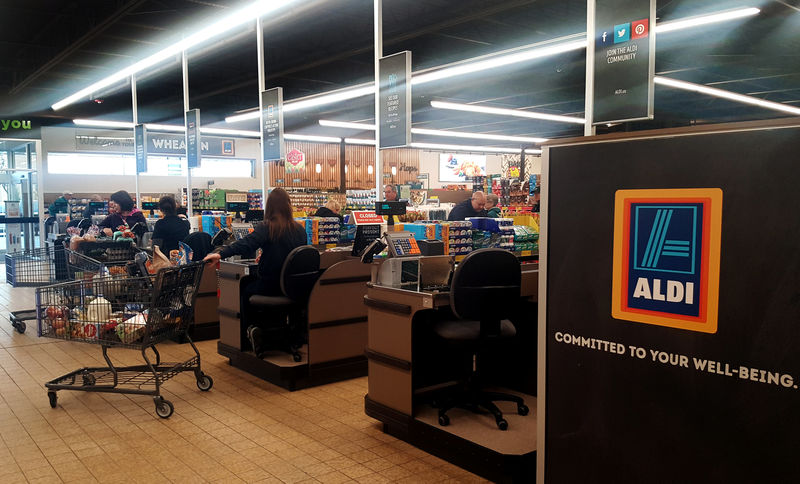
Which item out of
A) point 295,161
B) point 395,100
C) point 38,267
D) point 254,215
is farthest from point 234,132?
point 395,100

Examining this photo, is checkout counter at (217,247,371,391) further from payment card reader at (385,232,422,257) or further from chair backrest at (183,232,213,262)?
chair backrest at (183,232,213,262)

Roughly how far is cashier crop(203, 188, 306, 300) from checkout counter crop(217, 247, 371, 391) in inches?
11.7

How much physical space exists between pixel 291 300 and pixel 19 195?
1501 cm

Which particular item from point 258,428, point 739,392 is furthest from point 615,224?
point 258,428

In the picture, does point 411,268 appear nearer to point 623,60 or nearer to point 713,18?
point 623,60

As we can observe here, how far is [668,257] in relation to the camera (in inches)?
71.4

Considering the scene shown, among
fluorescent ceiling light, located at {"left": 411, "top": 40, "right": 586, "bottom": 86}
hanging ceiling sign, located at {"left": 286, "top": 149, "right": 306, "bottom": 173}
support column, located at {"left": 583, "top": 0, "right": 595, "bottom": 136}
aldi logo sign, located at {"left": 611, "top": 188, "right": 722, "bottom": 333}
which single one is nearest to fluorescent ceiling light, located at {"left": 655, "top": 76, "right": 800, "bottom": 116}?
fluorescent ceiling light, located at {"left": 411, "top": 40, "right": 586, "bottom": 86}

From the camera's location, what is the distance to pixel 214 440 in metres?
3.90

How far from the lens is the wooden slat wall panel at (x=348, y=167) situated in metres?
22.0

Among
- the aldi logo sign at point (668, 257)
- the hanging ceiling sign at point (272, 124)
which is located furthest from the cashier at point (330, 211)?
the aldi logo sign at point (668, 257)

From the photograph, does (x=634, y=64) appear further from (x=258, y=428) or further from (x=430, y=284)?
(x=258, y=428)

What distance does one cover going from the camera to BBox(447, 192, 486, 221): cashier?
8.48 m

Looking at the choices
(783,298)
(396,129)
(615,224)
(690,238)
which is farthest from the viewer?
(396,129)

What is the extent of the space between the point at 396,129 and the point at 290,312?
78.4 inches
